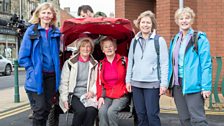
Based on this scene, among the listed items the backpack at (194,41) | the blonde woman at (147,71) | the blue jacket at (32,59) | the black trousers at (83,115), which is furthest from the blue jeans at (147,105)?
the blue jacket at (32,59)

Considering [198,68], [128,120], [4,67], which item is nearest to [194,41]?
[198,68]

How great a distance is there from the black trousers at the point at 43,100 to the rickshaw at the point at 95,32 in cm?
20

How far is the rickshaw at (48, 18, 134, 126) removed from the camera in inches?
201

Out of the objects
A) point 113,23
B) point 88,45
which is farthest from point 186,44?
point 88,45

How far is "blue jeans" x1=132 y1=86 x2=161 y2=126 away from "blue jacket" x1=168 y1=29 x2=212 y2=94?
466 mm

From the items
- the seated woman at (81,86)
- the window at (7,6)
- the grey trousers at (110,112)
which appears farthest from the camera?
the window at (7,6)

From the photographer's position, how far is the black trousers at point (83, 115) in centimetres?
512

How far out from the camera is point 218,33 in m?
9.62

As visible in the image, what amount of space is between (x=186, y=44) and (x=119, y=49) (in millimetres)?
1543

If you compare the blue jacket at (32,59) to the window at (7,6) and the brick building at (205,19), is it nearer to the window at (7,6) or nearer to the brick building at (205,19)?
the brick building at (205,19)

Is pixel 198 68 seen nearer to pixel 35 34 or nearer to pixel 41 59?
pixel 41 59

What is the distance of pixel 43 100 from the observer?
488 cm

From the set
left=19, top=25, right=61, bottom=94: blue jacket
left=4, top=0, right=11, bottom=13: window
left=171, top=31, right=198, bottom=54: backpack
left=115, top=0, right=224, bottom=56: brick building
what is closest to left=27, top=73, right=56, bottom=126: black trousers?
left=19, top=25, right=61, bottom=94: blue jacket

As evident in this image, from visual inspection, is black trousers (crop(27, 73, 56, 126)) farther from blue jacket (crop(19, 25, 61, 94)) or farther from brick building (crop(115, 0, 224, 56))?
brick building (crop(115, 0, 224, 56))
